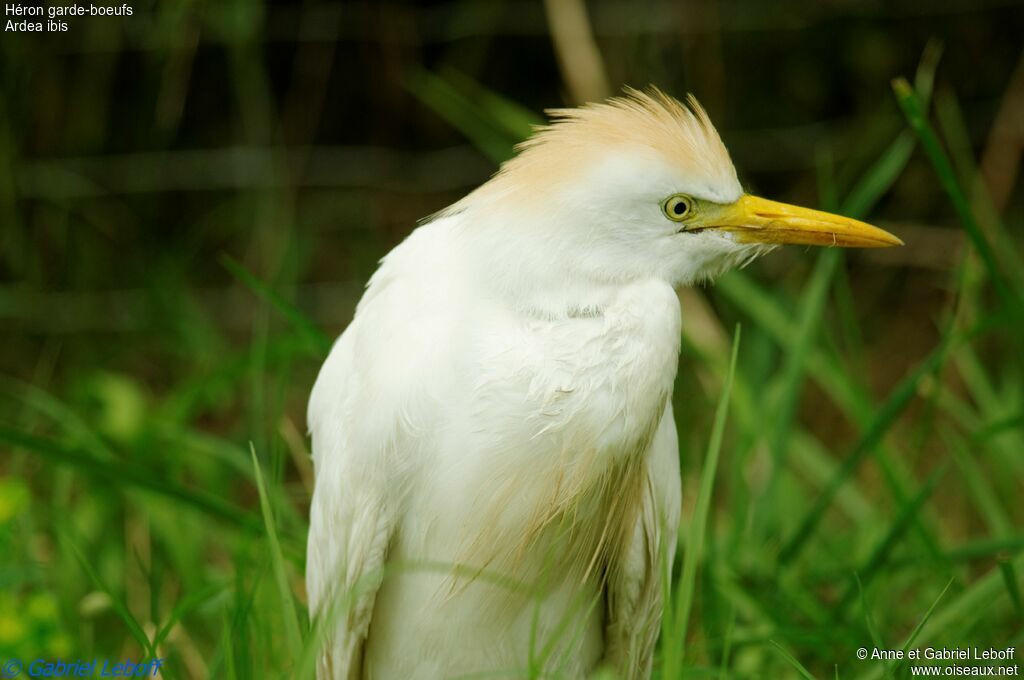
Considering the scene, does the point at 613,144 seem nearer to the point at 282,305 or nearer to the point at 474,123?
the point at 282,305

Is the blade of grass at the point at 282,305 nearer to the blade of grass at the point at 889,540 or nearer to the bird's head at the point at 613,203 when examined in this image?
the bird's head at the point at 613,203

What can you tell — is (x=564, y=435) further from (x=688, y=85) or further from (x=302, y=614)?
(x=688, y=85)

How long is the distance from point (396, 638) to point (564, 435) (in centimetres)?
49

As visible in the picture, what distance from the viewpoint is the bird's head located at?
156cm

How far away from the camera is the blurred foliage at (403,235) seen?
2.43m

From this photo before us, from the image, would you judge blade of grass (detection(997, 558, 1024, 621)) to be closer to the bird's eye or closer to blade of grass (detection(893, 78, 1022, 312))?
blade of grass (detection(893, 78, 1022, 312))

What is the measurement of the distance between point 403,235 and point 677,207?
2.70 metres

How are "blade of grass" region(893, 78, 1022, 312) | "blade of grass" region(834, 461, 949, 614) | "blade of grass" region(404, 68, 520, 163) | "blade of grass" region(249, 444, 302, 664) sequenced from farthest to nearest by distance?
"blade of grass" region(404, 68, 520, 163)
"blade of grass" region(834, 461, 949, 614)
"blade of grass" region(893, 78, 1022, 312)
"blade of grass" region(249, 444, 302, 664)

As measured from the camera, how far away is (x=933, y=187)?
4.12 m

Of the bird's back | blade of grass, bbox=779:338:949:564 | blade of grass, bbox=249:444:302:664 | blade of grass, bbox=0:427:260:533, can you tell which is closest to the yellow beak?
the bird's back

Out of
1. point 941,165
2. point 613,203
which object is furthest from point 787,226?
point 941,165

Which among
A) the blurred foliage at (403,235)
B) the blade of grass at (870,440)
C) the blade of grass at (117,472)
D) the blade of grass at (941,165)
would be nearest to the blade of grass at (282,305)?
the blurred foliage at (403,235)

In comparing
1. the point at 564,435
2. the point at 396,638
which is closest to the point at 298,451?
the point at 396,638

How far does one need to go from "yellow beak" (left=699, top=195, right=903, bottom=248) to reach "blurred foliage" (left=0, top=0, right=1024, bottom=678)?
59cm
